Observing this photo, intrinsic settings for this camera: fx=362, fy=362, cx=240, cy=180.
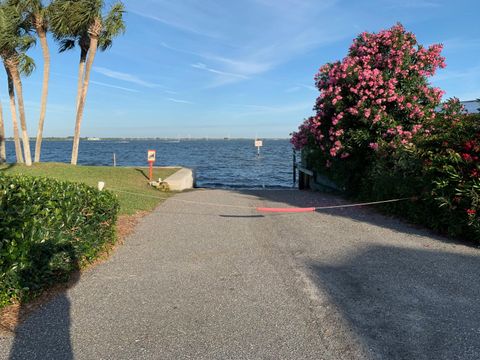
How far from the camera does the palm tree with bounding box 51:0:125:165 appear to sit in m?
18.6

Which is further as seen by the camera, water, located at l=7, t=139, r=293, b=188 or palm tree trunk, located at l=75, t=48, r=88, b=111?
water, located at l=7, t=139, r=293, b=188

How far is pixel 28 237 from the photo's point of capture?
3.66 metres

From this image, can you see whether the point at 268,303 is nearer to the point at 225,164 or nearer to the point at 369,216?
the point at 369,216

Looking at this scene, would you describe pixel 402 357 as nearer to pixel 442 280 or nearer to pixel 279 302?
pixel 279 302

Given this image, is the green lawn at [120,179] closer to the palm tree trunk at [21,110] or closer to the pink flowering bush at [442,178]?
the palm tree trunk at [21,110]

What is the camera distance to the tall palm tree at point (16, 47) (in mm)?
Answer: 18125

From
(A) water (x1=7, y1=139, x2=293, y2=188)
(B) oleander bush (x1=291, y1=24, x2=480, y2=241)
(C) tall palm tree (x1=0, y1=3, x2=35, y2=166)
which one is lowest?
(A) water (x1=7, y1=139, x2=293, y2=188)

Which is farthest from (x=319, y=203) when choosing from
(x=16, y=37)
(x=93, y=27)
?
(x=16, y=37)

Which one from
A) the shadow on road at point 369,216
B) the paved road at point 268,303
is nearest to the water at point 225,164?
the shadow on road at point 369,216

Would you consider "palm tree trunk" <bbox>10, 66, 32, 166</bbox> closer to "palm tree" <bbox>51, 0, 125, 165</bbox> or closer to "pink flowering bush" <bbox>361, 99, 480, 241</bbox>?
"palm tree" <bbox>51, 0, 125, 165</bbox>

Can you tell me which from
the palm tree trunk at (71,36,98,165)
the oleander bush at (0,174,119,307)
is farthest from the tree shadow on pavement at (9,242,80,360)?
the palm tree trunk at (71,36,98,165)

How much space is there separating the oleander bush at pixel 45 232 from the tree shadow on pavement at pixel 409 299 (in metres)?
3.15

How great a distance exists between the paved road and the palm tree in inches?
621

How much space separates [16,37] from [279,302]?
21.0 meters
